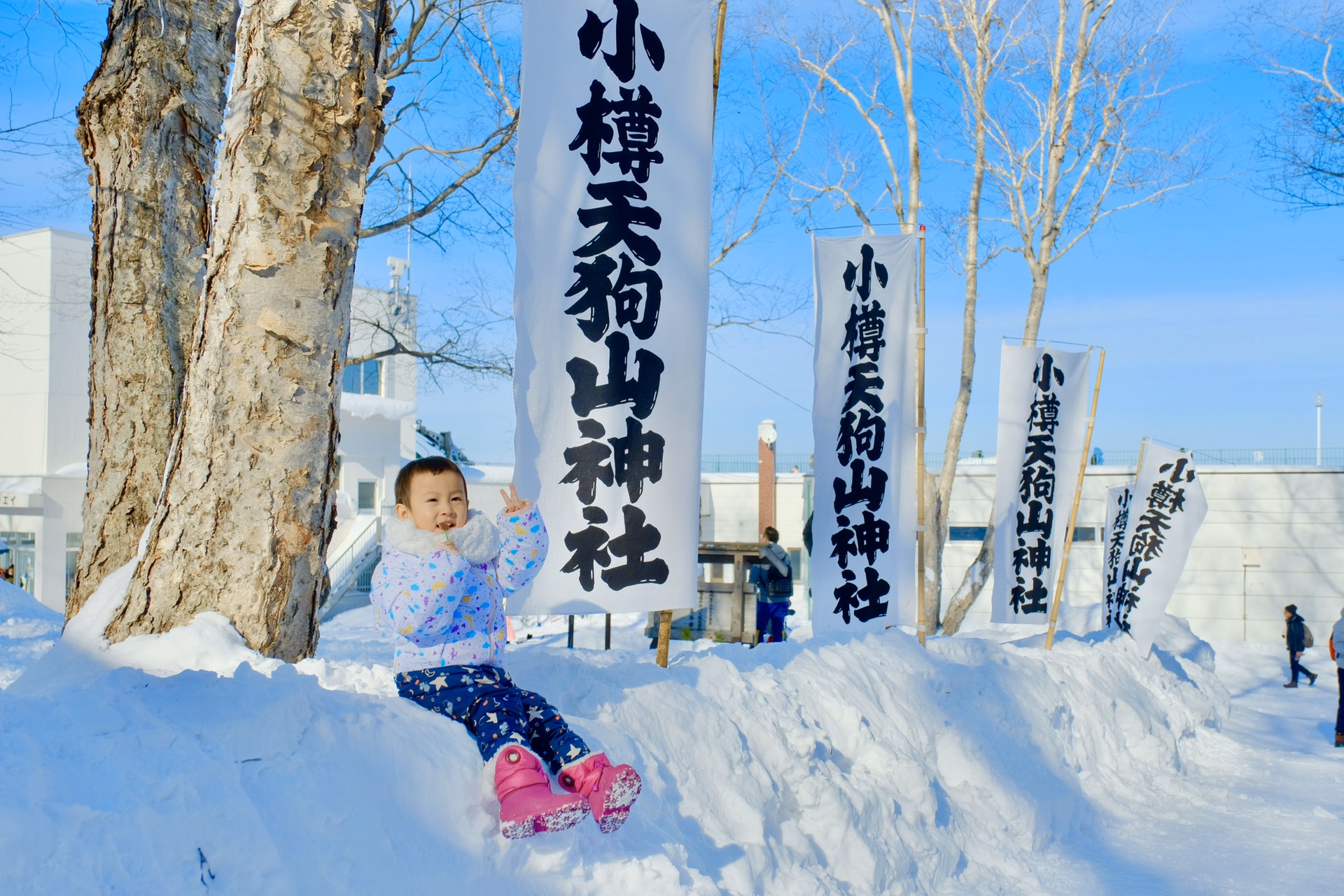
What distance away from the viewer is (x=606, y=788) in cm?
265

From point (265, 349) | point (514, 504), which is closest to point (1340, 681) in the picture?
point (514, 504)

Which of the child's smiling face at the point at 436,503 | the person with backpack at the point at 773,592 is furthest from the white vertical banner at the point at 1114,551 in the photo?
the child's smiling face at the point at 436,503

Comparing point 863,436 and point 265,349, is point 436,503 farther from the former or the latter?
point 863,436

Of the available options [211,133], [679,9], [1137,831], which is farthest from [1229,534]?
[211,133]

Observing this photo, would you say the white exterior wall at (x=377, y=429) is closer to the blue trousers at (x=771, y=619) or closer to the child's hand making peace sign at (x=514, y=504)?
the blue trousers at (x=771, y=619)

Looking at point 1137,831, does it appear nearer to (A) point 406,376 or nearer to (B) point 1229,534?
(B) point 1229,534

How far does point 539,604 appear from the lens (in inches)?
182

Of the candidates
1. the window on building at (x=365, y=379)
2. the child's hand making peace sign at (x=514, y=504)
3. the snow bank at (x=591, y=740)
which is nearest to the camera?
the snow bank at (x=591, y=740)

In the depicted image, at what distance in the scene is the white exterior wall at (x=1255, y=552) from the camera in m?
19.2

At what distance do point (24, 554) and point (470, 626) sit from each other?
68.2 ft

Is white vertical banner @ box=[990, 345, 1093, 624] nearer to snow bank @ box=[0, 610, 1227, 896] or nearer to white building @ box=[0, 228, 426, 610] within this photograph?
snow bank @ box=[0, 610, 1227, 896]

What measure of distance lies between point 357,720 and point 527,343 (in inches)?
90.1

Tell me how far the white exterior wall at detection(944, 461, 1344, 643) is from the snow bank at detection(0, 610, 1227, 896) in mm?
14189

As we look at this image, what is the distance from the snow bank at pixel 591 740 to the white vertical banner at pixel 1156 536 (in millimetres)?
4030
